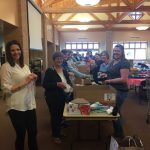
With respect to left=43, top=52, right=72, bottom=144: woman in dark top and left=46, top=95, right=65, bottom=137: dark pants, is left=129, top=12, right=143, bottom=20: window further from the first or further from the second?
left=46, top=95, right=65, bottom=137: dark pants

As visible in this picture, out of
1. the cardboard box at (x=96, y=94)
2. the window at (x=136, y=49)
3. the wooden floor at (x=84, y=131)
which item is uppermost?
the window at (x=136, y=49)

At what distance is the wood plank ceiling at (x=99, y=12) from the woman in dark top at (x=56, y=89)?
4.75 metres

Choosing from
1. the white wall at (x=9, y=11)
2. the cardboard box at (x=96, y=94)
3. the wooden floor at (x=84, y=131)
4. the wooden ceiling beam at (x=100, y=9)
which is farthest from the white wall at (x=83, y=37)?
the cardboard box at (x=96, y=94)

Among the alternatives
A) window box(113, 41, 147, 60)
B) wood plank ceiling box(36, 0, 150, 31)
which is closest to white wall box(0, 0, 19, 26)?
wood plank ceiling box(36, 0, 150, 31)

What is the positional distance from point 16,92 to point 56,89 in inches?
42.0

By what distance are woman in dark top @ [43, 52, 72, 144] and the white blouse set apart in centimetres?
88

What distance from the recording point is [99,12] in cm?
815

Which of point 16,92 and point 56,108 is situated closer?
point 16,92

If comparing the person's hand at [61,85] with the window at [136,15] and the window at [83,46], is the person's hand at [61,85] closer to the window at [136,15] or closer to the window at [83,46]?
the window at [136,15]

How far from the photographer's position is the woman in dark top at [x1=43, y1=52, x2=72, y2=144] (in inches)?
129

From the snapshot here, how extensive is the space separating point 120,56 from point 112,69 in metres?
0.22

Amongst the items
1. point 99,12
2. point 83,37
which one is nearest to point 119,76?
point 99,12

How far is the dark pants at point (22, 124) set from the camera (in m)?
2.30

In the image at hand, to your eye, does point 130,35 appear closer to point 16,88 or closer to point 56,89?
point 56,89
